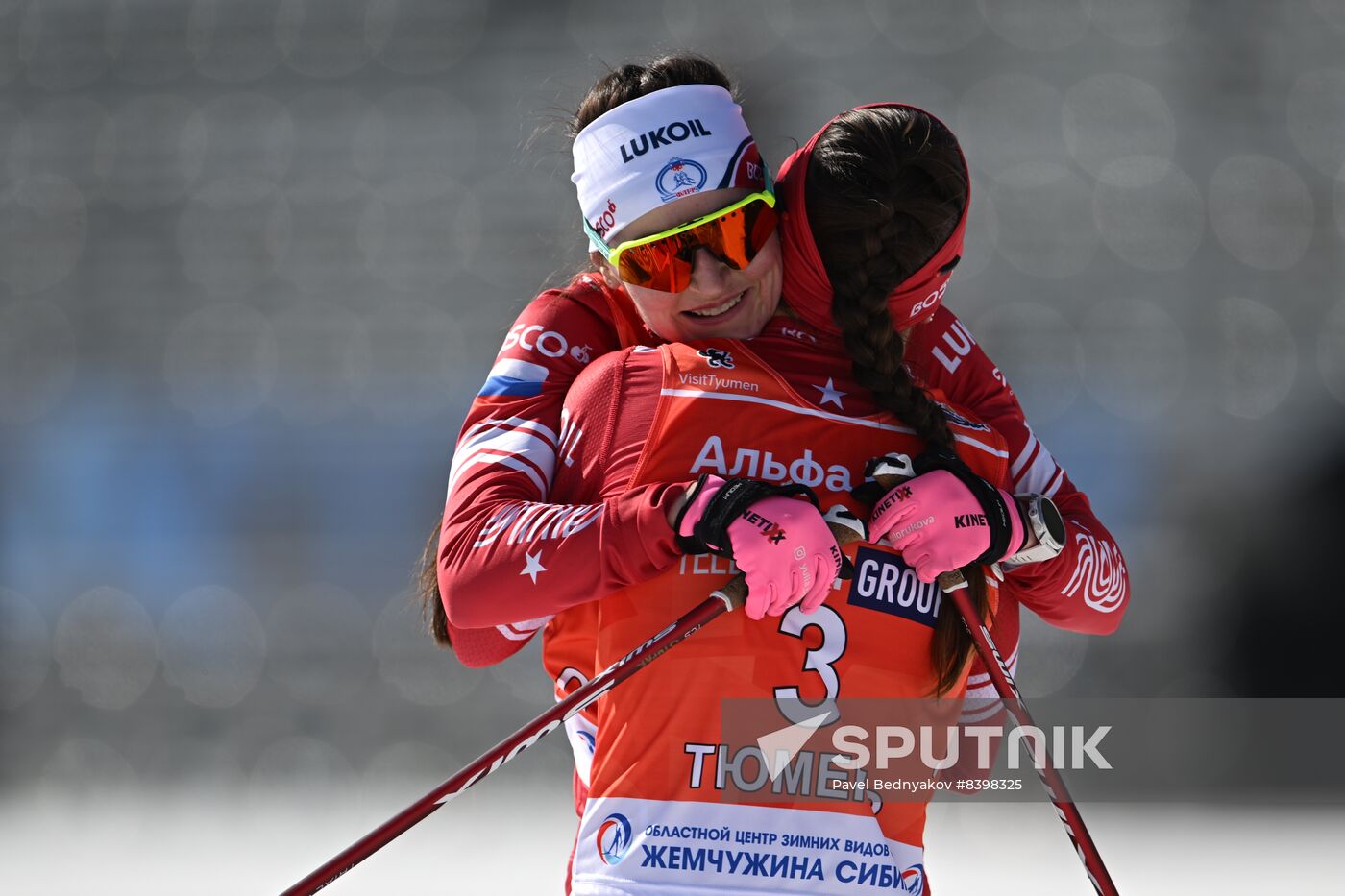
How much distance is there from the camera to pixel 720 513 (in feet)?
3.84

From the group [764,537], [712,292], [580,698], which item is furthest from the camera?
[712,292]

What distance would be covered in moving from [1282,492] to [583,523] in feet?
12.1

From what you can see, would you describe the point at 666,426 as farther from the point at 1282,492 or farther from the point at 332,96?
the point at 332,96

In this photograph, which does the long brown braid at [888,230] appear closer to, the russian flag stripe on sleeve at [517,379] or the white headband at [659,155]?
the white headband at [659,155]

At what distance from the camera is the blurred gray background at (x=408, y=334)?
4324 millimetres

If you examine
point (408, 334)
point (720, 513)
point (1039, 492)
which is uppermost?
point (408, 334)

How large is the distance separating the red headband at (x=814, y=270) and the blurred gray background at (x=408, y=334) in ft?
9.51

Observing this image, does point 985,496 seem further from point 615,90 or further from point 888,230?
point 615,90

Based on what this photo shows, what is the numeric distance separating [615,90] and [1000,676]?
76 cm

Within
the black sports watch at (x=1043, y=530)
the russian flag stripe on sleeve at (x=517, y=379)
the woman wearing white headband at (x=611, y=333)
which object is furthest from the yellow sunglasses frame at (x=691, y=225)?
the black sports watch at (x=1043, y=530)

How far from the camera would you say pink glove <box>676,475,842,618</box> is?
3.81 feet

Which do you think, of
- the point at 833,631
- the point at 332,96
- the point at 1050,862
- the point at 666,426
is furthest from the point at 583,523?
the point at 332,96

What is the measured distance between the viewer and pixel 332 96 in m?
5.18

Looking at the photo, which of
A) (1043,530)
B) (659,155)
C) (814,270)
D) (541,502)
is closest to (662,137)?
(659,155)
